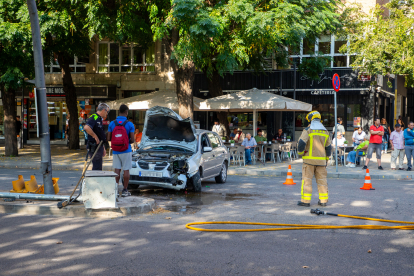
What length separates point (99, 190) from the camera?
295 inches

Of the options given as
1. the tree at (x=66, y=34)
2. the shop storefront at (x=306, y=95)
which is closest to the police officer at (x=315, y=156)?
the tree at (x=66, y=34)

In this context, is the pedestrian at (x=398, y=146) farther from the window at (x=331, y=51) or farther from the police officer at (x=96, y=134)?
the police officer at (x=96, y=134)

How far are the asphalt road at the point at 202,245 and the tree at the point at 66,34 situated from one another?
11.2 m

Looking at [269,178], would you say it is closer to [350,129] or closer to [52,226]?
[52,226]

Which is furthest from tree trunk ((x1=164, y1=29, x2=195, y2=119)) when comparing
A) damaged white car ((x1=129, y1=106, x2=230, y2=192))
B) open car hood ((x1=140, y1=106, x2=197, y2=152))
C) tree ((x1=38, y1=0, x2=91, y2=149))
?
open car hood ((x1=140, y1=106, x2=197, y2=152))

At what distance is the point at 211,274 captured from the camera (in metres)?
4.65

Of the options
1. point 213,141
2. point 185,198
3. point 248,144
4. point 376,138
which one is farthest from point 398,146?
point 185,198

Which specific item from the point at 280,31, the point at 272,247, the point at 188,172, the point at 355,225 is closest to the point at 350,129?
the point at 280,31

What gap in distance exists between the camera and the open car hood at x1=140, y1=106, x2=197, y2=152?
11289 mm

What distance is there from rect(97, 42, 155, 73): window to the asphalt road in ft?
64.7

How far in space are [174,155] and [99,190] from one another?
330 centimetres

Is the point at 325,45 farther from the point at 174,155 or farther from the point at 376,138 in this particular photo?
the point at 174,155

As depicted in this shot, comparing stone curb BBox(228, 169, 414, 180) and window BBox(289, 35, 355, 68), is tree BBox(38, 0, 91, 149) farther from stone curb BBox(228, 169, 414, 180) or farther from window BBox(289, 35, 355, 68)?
window BBox(289, 35, 355, 68)

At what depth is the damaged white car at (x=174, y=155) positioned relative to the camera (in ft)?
32.9
